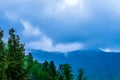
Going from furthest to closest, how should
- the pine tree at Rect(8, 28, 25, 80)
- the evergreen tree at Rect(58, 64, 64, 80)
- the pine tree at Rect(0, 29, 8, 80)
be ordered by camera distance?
the evergreen tree at Rect(58, 64, 64, 80), the pine tree at Rect(8, 28, 25, 80), the pine tree at Rect(0, 29, 8, 80)

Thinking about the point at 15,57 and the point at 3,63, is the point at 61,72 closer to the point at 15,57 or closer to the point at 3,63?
the point at 15,57

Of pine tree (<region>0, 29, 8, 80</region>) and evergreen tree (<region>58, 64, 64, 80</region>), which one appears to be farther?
evergreen tree (<region>58, 64, 64, 80</region>)

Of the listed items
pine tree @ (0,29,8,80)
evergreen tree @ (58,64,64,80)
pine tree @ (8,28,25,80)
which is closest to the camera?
pine tree @ (0,29,8,80)

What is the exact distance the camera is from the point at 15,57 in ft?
284

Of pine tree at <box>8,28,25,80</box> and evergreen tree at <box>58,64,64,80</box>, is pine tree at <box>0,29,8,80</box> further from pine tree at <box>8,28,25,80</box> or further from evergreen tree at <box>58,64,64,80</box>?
evergreen tree at <box>58,64,64,80</box>

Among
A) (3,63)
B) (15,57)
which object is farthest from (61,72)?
(3,63)

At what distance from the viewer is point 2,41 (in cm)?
7738

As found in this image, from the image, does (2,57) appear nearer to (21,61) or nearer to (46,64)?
(21,61)

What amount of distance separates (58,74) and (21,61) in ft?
235

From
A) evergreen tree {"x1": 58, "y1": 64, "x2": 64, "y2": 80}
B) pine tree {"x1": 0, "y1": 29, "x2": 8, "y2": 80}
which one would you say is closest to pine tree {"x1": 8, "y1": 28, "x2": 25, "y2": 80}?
pine tree {"x1": 0, "y1": 29, "x2": 8, "y2": 80}

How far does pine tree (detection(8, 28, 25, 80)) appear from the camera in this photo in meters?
83.4

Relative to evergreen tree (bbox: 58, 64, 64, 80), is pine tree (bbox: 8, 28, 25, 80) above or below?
below

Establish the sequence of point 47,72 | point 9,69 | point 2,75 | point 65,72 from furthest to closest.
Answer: point 47,72 < point 65,72 < point 9,69 < point 2,75

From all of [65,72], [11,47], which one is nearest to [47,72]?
[65,72]
